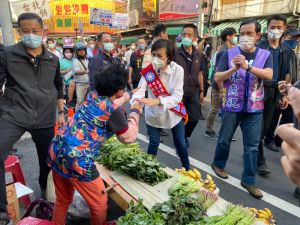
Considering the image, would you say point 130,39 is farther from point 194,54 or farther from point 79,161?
point 79,161

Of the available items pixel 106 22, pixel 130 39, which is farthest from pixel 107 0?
pixel 106 22

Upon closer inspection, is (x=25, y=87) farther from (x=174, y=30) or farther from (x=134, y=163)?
(x=174, y=30)

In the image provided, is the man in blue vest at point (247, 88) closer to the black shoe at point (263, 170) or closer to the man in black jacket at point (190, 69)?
the black shoe at point (263, 170)

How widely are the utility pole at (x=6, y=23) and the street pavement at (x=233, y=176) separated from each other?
6.23 feet

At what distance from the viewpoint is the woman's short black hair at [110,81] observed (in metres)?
2.13

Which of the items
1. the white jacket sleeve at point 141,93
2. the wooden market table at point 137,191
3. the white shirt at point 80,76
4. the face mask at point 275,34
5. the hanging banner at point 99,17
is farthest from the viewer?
the hanging banner at point 99,17

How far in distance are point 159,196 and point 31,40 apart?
6.75 ft

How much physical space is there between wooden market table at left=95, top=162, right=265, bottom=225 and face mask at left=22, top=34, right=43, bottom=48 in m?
1.56

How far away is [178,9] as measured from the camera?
2183cm

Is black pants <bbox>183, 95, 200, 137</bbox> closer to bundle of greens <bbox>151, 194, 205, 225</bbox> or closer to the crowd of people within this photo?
the crowd of people

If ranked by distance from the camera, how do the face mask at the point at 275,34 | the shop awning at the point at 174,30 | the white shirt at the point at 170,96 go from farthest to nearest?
the shop awning at the point at 174,30, the face mask at the point at 275,34, the white shirt at the point at 170,96

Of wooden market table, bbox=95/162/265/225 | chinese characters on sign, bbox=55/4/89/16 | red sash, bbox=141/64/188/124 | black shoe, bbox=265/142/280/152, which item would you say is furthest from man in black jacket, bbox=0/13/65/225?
chinese characters on sign, bbox=55/4/89/16

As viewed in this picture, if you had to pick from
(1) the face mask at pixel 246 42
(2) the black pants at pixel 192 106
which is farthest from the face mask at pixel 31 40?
(2) the black pants at pixel 192 106

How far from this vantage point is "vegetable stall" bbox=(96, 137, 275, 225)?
6.98 feet
